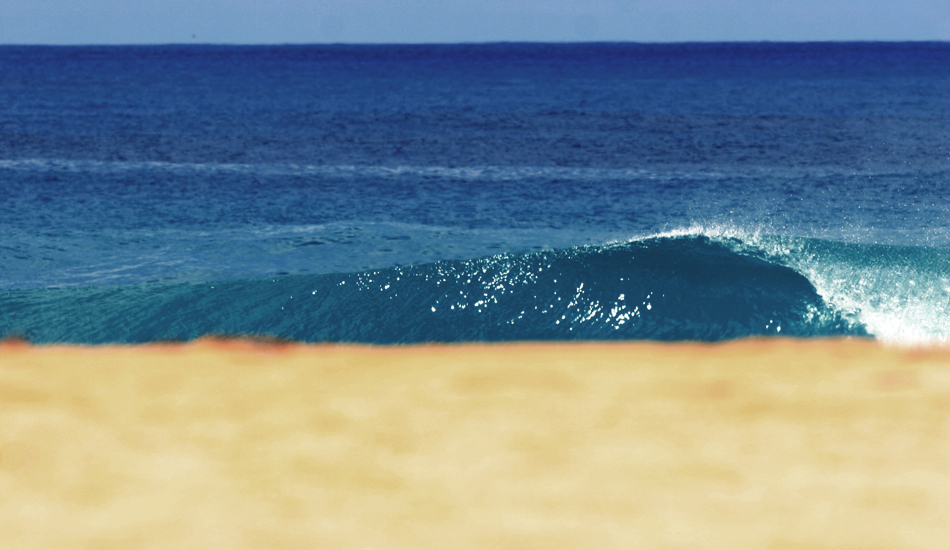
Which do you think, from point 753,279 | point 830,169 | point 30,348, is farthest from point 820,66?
point 30,348

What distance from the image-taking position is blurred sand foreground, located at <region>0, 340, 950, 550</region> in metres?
3.90

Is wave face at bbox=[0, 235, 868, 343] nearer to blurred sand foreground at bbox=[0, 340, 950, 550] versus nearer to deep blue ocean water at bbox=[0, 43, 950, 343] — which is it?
deep blue ocean water at bbox=[0, 43, 950, 343]

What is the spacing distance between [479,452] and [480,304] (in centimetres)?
442

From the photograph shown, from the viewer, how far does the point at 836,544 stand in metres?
3.71

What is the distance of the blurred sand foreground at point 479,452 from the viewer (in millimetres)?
3900

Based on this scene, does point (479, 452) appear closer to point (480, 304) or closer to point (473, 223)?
point (480, 304)

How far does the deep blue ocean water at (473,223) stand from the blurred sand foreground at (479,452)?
83.9 inches

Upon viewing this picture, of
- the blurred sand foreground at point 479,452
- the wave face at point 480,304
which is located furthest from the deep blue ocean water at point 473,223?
the blurred sand foreground at point 479,452

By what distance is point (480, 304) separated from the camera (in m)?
9.15

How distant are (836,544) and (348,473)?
2.34 metres

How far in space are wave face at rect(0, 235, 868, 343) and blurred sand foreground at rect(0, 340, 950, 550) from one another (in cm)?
186

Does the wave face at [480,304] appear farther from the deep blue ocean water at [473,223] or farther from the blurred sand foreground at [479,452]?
the blurred sand foreground at [479,452]

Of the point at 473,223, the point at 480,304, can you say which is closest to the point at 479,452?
the point at 480,304

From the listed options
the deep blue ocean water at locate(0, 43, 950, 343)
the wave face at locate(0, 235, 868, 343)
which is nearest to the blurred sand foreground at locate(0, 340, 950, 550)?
the wave face at locate(0, 235, 868, 343)
